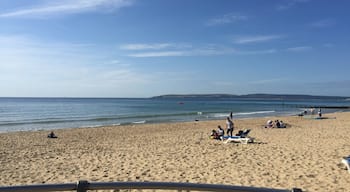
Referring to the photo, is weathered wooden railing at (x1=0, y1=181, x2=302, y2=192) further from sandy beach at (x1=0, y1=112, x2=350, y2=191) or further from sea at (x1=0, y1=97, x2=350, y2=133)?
sea at (x1=0, y1=97, x2=350, y2=133)

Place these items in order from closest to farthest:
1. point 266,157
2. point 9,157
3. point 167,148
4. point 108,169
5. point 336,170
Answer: point 336,170 → point 108,169 → point 266,157 → point 9,157 → point 167,148

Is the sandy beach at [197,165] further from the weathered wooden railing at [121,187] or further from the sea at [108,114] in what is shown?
the sea at [108,114]

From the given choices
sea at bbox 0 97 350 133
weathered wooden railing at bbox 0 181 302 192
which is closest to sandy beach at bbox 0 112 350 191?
weathered wooden railing at bbox 0 181 302 192

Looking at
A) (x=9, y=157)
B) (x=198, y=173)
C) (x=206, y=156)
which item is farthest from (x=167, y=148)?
(x=9, y=157)

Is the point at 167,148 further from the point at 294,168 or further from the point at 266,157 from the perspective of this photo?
the point at 294,168

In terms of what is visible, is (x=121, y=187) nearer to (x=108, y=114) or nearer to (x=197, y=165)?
(x=197, y=165)

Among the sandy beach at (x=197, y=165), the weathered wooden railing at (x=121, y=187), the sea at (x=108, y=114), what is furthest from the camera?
the sea at (x=108, y=114)

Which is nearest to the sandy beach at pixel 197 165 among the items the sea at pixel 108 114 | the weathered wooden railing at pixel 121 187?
the weathered wooden railing at pixel 121 187

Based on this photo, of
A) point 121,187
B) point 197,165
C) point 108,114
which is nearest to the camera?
point 121,187

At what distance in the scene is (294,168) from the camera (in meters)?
9.39

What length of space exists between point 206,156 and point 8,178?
6.01 meters

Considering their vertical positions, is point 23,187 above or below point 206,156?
above

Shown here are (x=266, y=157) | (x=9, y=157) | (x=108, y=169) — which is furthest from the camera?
(x=9, y=157)

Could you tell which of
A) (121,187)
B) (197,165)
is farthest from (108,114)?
(121,187)
